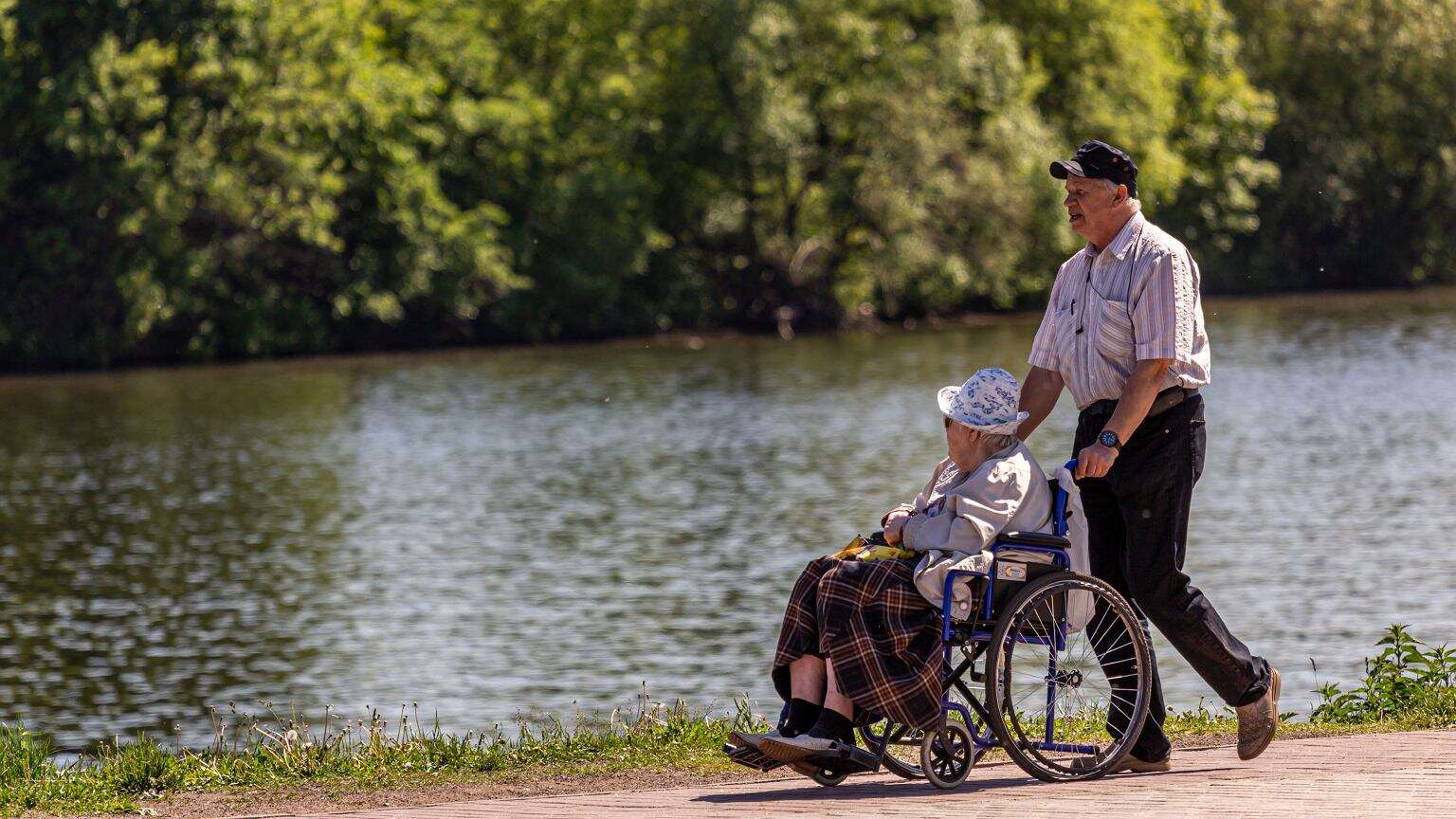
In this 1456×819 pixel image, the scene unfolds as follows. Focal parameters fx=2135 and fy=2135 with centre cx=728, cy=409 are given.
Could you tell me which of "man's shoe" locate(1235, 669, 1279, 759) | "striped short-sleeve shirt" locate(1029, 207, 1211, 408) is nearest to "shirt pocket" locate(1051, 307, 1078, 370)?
"striped short-sleeve shirt" locate(1029, 207, 1211, 408)

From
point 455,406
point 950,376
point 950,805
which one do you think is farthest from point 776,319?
point 950,805

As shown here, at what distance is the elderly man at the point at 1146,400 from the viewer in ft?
21.8

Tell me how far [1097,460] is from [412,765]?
8.62 feet

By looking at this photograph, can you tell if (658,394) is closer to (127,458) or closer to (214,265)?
(127,458)

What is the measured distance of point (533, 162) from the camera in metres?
51.2

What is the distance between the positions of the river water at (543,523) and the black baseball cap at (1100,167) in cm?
562

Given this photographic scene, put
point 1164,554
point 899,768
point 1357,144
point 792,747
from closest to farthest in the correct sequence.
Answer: point 792,747 < point 899,768 < point 1164,554 < point 1357,144

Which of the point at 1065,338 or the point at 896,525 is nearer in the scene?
the point at 896,525

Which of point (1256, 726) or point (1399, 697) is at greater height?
point (1256, 726)

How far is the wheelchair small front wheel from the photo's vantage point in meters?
6.40

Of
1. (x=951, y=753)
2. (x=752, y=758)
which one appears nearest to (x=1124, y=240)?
(x=951, y=753)

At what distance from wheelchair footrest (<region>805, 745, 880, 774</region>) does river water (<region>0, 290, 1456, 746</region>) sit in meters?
5.68

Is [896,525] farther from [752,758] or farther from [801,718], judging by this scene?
[752,758]

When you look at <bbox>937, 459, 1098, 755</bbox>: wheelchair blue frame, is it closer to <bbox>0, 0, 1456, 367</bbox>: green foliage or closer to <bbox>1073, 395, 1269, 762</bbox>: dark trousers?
<bbox>1073, 395, 1269, 762</bbox>: dark trousers
